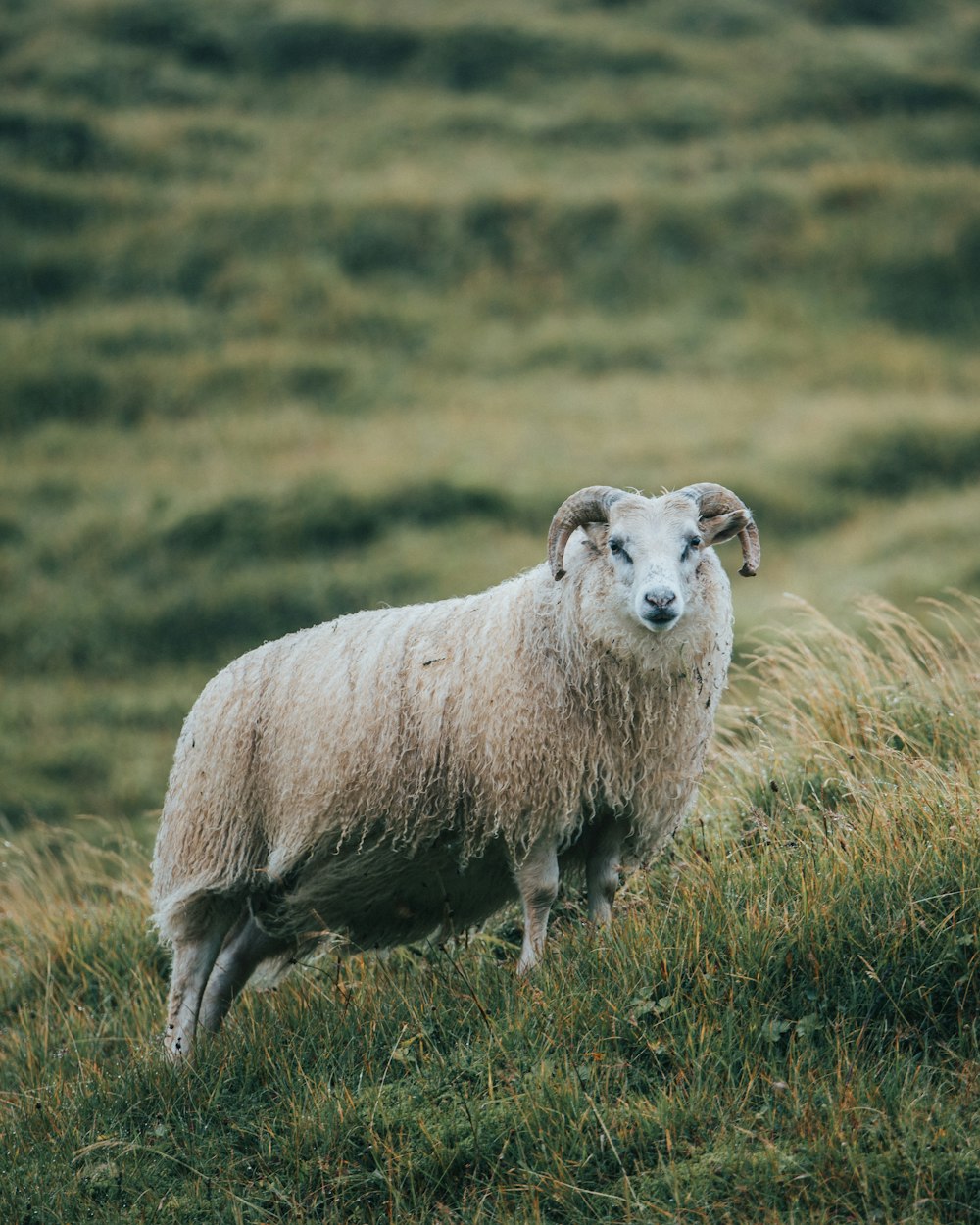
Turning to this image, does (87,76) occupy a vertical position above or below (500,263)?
above

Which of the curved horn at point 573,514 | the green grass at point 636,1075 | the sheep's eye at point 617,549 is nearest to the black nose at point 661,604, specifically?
the sheep's eye at point 617,549

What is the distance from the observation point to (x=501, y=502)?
25.2 m

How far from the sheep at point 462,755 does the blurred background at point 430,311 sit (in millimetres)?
12873

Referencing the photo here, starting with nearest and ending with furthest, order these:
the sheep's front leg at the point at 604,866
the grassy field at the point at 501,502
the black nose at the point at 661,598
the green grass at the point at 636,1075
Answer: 1. the green grass at the point at 636,1075
2. the grassy field at the point at 501,502
3. the black nose at the point at 661,598
4. the sheep's front leg at the point at 604,866

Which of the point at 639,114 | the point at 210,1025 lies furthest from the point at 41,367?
the point at 210,1025

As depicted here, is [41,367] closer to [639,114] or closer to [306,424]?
[306,424]

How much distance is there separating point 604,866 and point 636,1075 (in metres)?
1.31

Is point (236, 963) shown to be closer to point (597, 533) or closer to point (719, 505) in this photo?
point (597, 533)

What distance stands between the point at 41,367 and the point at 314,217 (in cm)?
853

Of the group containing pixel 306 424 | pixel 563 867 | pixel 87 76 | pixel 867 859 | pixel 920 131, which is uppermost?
pixel 87 76

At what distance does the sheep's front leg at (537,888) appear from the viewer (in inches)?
235

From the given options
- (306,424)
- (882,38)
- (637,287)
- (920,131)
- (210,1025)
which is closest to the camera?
(210,1025)

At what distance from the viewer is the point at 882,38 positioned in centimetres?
4259

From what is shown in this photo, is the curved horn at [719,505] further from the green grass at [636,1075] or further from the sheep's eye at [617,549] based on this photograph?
the green grass at [636,1075]
